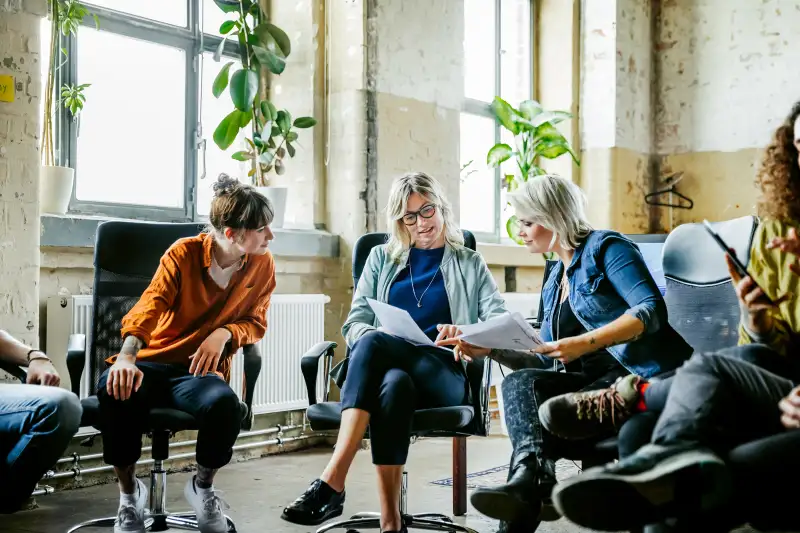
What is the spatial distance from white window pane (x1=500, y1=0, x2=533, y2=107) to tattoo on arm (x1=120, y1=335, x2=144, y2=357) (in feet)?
13.1

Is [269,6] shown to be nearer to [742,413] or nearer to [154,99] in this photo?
[154,99]

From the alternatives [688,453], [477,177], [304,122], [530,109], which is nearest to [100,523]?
[688,453]

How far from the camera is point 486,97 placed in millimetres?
5926

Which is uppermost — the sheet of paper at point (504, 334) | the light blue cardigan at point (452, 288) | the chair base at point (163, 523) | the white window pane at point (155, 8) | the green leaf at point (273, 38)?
the white window pane at point (155, 8)

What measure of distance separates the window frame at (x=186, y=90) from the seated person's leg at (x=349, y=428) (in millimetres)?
1843

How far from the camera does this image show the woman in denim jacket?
2117 mm

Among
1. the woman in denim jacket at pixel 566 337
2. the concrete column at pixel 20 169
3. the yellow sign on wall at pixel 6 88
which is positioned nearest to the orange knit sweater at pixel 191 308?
the concrete column at pixel 20 169

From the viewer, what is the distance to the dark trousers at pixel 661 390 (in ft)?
6.18

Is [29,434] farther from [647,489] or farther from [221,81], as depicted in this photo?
[221,81]

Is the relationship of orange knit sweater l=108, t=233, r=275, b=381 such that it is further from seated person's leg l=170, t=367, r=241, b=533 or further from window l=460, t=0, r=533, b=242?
window l=460, t=0, r=533, b=242

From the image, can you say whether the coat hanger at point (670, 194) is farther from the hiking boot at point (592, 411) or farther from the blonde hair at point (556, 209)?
the hiking boot at point (592, 411)

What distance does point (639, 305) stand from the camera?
233cm

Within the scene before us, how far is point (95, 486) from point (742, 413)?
262 centimetres

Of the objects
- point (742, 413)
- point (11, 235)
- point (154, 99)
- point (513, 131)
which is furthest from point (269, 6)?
point (742, 413)
